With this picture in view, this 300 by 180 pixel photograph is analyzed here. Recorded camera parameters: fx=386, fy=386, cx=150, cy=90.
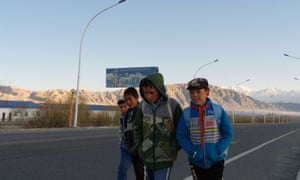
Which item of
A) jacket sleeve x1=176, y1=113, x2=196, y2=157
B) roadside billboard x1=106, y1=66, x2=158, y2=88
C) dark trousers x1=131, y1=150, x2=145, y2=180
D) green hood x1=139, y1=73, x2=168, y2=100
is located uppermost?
roadside billboard x1=106, y1=66, x2=158, y2=88

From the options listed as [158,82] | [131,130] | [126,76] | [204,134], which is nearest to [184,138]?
[204,134]

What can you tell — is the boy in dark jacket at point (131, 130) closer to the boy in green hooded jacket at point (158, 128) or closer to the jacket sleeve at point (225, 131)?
the boy in green hooded jacket at point (158, 128)

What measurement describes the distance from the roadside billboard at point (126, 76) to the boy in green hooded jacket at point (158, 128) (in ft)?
146

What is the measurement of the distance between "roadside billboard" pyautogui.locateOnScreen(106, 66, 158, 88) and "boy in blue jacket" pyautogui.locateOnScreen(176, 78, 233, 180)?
44747 millimetres

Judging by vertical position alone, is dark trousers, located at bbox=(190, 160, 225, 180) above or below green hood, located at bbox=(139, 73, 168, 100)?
below

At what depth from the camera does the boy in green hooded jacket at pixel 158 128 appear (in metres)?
3.84

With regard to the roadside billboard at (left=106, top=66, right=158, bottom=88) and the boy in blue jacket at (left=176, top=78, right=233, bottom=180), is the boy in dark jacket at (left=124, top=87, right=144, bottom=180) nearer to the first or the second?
the boy in blue jacket at (left=176, top=78, right=233, bottom=180)

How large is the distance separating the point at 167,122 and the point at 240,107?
185637mm

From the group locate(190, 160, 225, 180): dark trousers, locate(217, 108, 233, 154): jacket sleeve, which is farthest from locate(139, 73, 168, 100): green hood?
locate(190, 160, 225, 180): dark trousers

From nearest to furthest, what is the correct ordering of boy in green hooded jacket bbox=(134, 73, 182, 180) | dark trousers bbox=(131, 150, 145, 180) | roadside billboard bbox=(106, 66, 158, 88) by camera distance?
boy in green hooded jacket bbox=(134, 73, 182, 180)
dark trousers bbox=(131, 150, 145, 180)
roadside billboard bbox=(106, 66, 158, 88)

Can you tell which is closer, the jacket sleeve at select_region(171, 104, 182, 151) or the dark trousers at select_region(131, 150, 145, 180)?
the jacket sleeve at select_region(171, 104, 182, 151)

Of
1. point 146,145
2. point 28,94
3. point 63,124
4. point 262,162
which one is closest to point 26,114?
point 63,124

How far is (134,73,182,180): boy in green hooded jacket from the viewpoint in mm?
3842

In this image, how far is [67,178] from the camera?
7.06 meters
